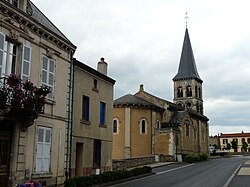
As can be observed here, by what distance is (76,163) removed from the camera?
18688 millimetres

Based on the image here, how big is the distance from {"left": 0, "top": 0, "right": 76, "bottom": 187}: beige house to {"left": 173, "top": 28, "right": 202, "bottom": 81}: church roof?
57.7 m

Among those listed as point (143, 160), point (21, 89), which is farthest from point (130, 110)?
point (21, 89)

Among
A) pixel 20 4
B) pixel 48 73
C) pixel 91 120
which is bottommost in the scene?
pixel 91 120

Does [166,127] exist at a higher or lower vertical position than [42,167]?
higher

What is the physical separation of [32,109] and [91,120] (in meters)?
7.43

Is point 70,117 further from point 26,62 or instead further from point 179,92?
point 179,92

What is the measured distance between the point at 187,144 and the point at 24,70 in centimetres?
3665

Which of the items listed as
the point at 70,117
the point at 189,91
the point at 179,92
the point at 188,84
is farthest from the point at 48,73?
the point at 179,92

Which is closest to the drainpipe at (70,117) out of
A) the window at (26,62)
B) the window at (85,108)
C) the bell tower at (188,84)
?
the window at (85,108)

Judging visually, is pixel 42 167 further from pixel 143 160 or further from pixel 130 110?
pixel 130 110

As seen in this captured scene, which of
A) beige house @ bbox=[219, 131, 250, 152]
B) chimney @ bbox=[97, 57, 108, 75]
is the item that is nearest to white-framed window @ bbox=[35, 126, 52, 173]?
chimney @ bbox=[97, 57, 108, 75]

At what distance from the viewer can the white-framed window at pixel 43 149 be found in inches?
576

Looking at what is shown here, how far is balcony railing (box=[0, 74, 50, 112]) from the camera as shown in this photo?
1166 cm

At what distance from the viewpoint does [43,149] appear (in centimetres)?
1498
